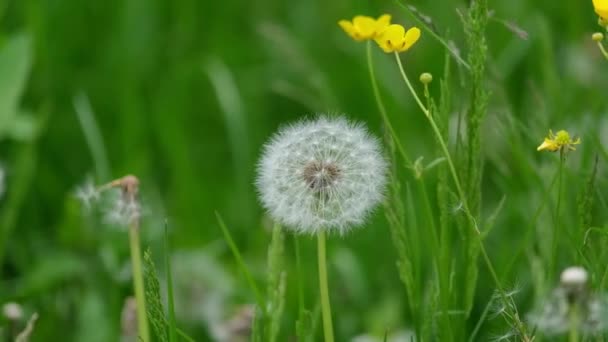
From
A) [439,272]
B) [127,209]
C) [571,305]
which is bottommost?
[571,305]

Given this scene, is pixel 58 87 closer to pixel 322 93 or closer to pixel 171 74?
pixel 171 74

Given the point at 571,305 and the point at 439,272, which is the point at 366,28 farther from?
the point at 571,305

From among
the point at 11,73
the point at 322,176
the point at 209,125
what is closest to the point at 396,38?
the point at 322,176

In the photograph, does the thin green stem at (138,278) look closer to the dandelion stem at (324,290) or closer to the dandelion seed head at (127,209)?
the dandelion seed head at (127,209)

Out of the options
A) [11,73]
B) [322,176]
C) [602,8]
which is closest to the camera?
[602,8]

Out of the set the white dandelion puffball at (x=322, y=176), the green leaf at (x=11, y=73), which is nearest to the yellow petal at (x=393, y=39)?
the white dandelion puffball at (x=322, y=176)

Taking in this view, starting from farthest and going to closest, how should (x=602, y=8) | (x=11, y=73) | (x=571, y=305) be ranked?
→ (x=11, y=73) → (x=602, y=8) → (x=571, y=305)

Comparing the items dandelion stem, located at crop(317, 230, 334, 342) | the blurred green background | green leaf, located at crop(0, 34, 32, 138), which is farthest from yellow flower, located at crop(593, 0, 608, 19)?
green leaf, located at crop(0, 34, 32, 138)
